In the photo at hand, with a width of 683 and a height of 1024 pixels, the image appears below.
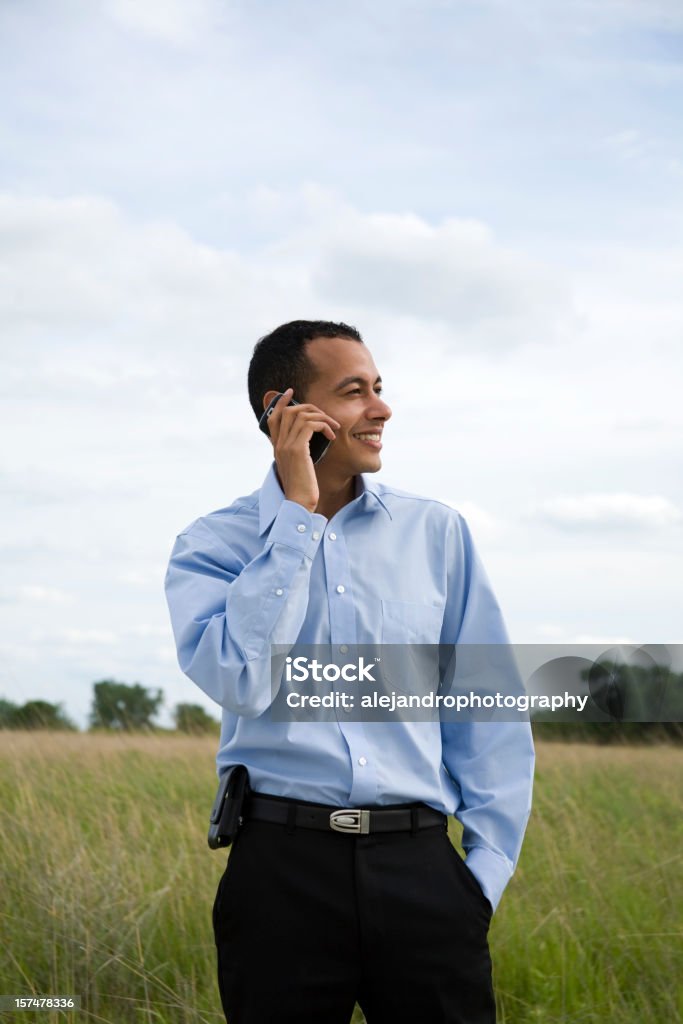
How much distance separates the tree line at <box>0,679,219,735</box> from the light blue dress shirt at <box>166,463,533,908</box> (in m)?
7.03

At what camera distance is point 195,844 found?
230 inches

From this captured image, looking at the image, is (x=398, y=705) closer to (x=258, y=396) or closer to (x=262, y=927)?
(x=262, y=927)

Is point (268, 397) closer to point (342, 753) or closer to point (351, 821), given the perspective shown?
point (342, 753)

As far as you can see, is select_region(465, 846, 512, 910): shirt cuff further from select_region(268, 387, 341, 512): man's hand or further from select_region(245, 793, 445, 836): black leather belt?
select_region(268, 387, 341, 512): man's hand

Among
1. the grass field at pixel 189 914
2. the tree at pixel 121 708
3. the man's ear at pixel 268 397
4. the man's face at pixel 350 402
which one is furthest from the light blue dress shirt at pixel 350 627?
the tree at pixel 121 708

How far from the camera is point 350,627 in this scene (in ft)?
9.09

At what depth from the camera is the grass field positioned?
421 cm

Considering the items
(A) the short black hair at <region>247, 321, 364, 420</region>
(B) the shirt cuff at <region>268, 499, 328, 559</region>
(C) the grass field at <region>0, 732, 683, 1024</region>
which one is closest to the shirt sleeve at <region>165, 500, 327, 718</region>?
(B) the shirt cuff at <region>268, 499, 328, 559</region>

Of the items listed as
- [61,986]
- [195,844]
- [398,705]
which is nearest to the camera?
[398,705]

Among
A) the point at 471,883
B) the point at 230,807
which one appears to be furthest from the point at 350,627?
the point at 471,883

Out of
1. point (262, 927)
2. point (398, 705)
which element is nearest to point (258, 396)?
point (398, 705)

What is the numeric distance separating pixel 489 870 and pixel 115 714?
8397 millimetres

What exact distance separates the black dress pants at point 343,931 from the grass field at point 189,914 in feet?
4.96

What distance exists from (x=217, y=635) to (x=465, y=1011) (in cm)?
117
